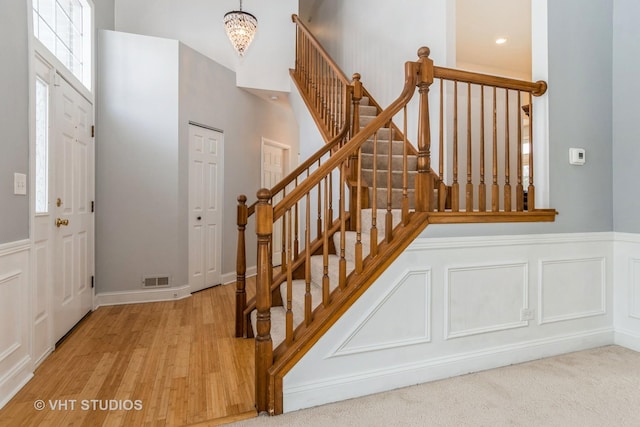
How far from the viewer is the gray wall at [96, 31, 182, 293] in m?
3.79

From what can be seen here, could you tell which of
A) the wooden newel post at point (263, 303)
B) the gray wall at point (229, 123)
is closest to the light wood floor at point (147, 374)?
the wooden newel post at point (263, 303)

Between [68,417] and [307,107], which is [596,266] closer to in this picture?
[307,107]

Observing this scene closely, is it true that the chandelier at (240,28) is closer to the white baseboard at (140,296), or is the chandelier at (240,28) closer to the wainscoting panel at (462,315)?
the white baseboard at (140,296)

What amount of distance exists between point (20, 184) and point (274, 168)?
4099mm

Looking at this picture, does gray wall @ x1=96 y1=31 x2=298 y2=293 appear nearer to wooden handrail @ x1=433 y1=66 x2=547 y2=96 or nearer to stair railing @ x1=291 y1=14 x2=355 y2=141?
stair railing @ x1=291 y1=14 x2=355 y2=141

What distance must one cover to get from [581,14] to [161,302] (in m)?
4.60

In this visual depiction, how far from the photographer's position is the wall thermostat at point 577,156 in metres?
2.60

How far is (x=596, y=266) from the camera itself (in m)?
2.72

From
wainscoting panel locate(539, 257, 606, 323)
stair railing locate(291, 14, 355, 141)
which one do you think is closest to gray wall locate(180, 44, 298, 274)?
stair railing locate(291, 14, 355, 141)

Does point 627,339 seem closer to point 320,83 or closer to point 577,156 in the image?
point 577,156

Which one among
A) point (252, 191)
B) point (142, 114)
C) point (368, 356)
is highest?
point (142, 114)

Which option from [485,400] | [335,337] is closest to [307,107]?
[335,337]

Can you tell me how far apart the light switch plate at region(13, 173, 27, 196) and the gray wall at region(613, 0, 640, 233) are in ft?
13.4

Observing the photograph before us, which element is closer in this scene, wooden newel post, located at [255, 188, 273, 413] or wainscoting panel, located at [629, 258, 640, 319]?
wooden newel post, located at [255, 188, 273, 413]
